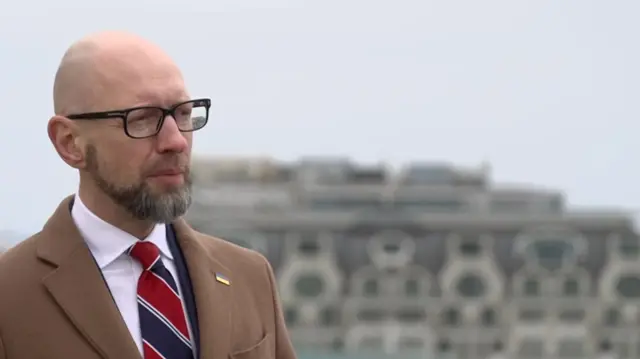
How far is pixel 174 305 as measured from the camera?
119cm

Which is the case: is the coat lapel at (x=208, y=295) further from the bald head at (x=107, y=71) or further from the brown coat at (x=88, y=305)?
the bald head at (x=107, y=71)

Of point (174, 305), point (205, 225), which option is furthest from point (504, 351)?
point (174, 305)

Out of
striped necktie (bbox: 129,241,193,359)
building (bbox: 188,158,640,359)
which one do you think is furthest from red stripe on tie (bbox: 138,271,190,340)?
building (bbox: 188,158,640,359)

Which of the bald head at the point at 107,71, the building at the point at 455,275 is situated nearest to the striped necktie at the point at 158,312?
the bald head at the point at 107,71

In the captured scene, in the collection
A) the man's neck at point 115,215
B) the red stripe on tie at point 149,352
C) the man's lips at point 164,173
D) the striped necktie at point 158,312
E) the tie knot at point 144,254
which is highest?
the man's lips at point 164,173

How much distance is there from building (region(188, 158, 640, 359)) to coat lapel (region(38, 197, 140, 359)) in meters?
24.8

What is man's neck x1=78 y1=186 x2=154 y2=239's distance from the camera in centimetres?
118

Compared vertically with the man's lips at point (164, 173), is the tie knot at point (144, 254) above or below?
below

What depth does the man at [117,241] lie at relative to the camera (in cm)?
114

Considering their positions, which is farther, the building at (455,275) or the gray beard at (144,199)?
the building at (455,275)

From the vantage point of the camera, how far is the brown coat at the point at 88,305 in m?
1.13

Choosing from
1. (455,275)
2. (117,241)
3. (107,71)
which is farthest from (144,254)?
(455,275)

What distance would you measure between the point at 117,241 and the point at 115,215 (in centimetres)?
2

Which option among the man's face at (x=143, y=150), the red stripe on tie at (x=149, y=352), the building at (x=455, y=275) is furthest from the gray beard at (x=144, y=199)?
the building at (x=455, y=275)
